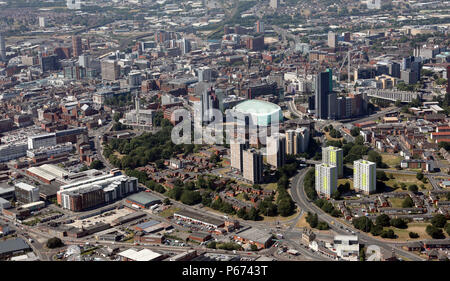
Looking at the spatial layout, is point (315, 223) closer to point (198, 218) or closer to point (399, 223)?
point (399, 223)

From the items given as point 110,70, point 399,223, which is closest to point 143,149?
point 399,223

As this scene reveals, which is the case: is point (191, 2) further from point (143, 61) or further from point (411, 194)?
point (411, 194)

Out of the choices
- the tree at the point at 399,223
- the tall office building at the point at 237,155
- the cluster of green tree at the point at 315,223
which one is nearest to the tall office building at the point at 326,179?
the cluster of green tree at the point at 315,223

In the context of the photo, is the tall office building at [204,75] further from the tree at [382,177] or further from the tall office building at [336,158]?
the tree at [382,177]
